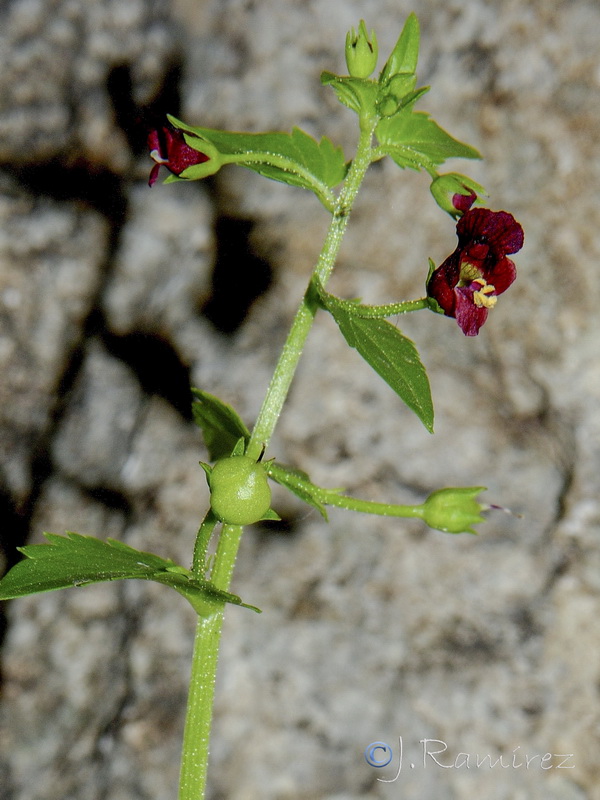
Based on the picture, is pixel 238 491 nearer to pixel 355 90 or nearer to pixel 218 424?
pixel 218 424

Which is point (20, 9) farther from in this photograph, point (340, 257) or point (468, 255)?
point (468, 255)

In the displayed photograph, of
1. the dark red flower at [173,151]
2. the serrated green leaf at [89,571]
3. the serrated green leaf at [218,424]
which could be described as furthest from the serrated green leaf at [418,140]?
the serrated green leaf at [89,571]

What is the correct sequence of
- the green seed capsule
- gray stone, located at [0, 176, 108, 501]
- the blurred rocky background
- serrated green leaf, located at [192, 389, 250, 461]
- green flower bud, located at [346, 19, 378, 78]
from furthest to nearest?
gray stone, located at [0, 176, 108, 501] < the blurred rocky background < serrated green leaf, located at [192, 389, 250, 461] < green flower bud, located at [346, 19, 378, 78] < the green seed capsule

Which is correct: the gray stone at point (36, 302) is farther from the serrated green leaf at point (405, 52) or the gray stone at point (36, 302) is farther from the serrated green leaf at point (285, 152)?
the serrated green leaf at point (405, 52)

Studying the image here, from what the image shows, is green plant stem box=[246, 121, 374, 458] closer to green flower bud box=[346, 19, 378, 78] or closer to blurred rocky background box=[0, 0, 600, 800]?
green flower bud box=[346, 19, 378, 78]

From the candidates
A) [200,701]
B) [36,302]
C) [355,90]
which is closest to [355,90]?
[355,90]

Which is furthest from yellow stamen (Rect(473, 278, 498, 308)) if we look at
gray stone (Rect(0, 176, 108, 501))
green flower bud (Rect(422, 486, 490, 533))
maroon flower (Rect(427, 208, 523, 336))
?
gray stone (Rect(0, 176, 108, 501))
